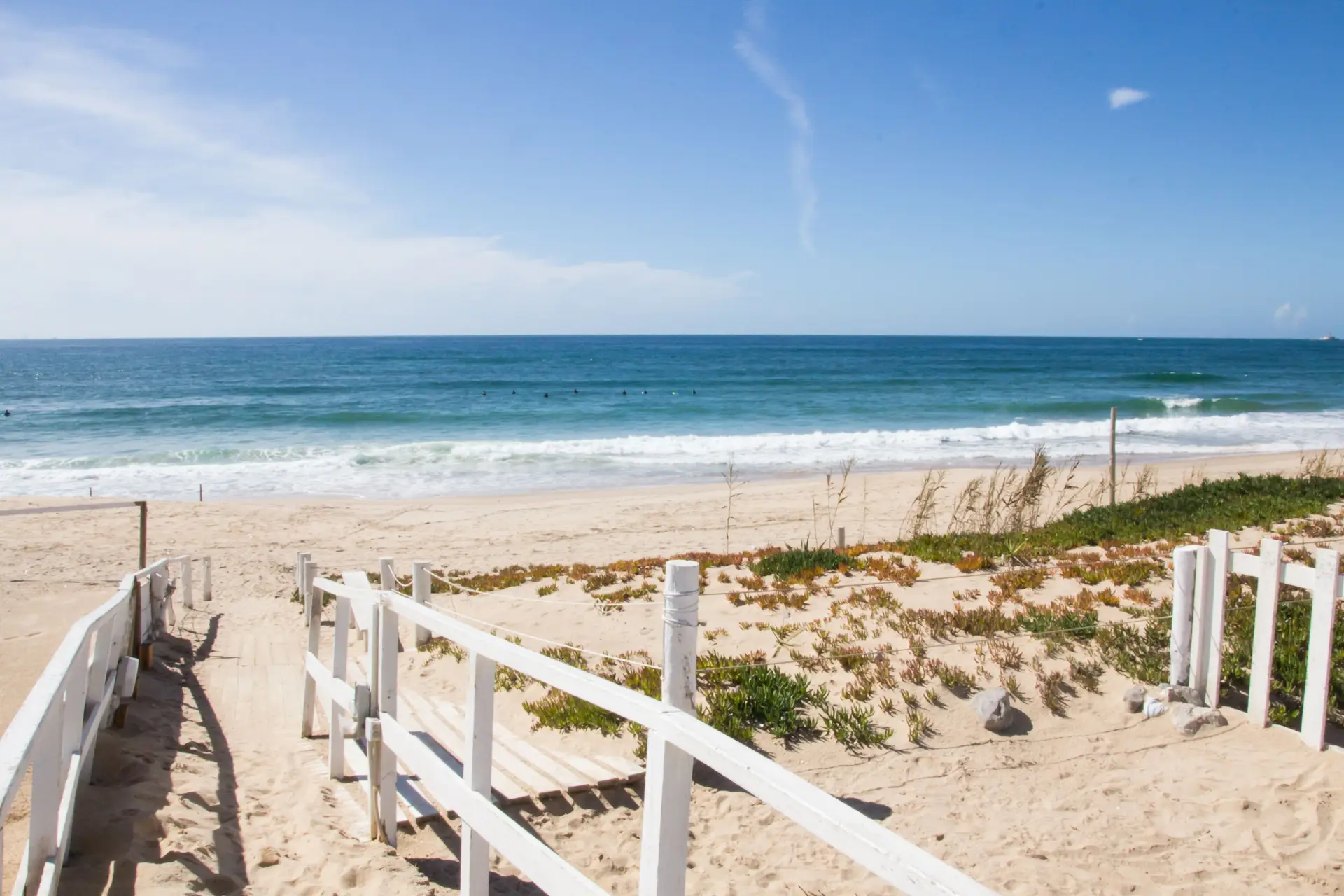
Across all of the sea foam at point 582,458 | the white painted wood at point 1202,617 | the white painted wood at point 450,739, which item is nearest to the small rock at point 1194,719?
the white painted wood at point 1202,617

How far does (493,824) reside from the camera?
316 centimetres

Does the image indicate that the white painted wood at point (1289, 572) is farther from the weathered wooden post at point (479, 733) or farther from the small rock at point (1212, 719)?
the weathered wooden post at point (479, 733)

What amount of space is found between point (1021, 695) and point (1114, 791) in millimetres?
1211

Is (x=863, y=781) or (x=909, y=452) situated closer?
(x=863, y=781)

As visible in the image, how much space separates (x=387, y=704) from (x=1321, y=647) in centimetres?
Answer: 549

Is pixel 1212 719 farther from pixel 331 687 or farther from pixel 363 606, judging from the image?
pixel 331 687

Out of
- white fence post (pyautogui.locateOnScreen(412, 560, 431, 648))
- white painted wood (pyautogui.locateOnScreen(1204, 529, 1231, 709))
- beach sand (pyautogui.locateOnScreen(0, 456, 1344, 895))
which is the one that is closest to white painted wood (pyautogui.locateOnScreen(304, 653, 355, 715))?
beach sand (pyautogui.locateOnScreen(0, 456, 1344, 895))

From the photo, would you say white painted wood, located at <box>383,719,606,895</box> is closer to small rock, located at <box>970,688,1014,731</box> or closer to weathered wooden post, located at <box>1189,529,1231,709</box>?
small rock, located at <box>970,688,1014,731</box>

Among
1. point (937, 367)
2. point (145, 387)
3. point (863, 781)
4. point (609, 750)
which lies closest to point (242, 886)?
point (609, 750)

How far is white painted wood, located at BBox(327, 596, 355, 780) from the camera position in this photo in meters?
5.30

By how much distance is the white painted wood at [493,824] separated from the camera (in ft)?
8.69

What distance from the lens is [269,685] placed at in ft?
26.6

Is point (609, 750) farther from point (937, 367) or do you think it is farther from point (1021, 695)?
point (937, 367)

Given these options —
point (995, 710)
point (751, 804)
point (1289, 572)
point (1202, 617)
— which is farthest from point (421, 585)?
point (1289, 572)
